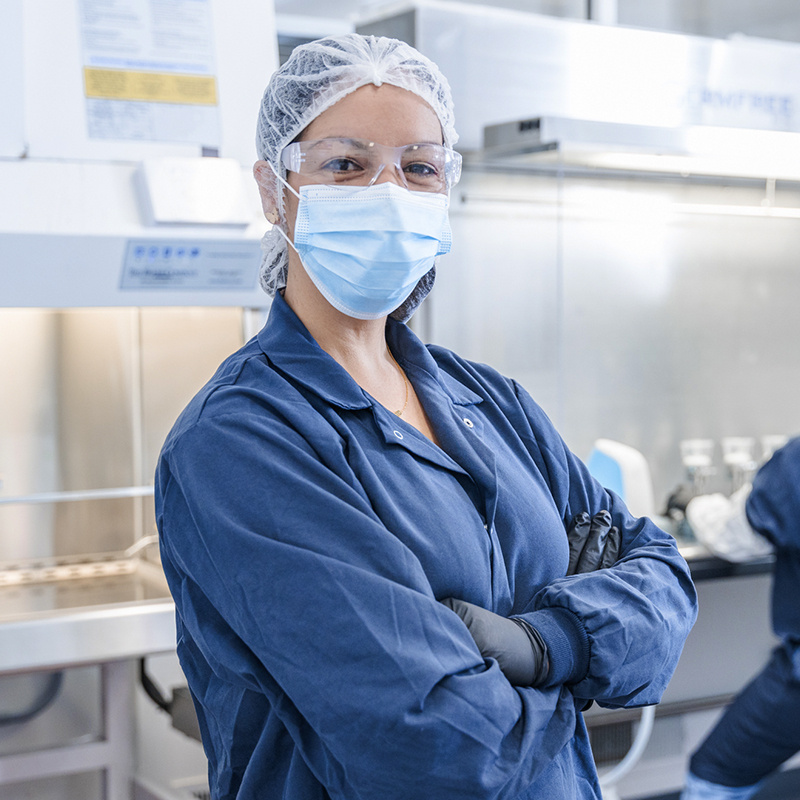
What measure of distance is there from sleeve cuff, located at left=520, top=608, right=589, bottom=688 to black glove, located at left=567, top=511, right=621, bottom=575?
0.55ft

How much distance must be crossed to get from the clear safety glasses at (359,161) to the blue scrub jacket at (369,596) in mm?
157

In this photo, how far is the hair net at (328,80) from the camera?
1027 millimetres

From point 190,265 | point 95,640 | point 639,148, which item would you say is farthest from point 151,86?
point 639,148

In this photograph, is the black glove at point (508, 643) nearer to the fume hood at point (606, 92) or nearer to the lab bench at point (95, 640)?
the lab bench at point (95, 640)

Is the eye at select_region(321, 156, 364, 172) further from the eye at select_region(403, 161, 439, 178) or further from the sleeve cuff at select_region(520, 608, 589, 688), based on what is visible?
the sleeve cuff at select_region(520, 608, 589, 688)

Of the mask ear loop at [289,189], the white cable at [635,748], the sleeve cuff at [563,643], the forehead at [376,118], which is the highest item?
the forehead at [376,118]

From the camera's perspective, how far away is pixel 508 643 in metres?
0.92

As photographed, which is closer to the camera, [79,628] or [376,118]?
[376,118]

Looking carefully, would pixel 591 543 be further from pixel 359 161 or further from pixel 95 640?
pixel 95 640

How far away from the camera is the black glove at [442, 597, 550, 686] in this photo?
909mm

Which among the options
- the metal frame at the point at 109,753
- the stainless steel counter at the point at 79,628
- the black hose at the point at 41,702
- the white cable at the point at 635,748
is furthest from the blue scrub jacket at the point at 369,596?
the white cable at the point at 635,748

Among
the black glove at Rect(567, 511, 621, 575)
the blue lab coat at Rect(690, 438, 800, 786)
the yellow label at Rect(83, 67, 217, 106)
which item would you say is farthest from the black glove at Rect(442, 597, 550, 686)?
the blue lab coat at Rect(690, 438, 800, 786)

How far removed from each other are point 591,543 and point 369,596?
1.32ft

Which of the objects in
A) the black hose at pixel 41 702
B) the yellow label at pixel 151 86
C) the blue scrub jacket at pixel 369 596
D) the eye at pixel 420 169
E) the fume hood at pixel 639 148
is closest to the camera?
the blue scrub jacket at pixel 369 596
